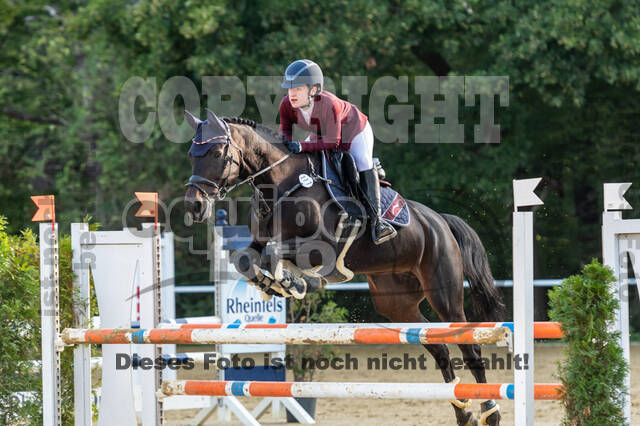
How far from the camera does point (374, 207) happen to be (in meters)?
3.72

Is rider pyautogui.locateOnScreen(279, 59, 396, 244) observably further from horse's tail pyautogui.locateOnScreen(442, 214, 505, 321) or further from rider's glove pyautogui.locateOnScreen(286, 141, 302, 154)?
horse's tail pyautogui.locateOnScreen(442, 214, 505, 321)

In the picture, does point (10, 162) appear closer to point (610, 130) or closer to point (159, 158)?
point (159, 158)

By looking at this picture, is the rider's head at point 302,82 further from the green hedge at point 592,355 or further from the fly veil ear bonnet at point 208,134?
the green hedge at point 592,355

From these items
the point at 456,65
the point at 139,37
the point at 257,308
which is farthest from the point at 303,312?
the point at 456,65

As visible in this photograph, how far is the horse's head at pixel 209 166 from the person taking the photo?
330 cm

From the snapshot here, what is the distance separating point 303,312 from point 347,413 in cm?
86

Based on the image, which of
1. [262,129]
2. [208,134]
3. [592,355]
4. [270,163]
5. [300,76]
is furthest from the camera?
[262,129]

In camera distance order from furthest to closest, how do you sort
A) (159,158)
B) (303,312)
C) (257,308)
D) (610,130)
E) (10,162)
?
(10,162), (159,158), (610,130), (303,312), (257,308)

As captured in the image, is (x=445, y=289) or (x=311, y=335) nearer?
(x=311, y=335)

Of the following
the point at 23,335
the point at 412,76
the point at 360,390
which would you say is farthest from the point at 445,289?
the point at 412,76

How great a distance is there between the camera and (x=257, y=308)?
5645mm

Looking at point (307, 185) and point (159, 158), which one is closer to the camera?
point (307, 185)

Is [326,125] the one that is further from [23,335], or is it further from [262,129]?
[23,335]

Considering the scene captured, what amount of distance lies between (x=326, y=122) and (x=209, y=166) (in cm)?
65
